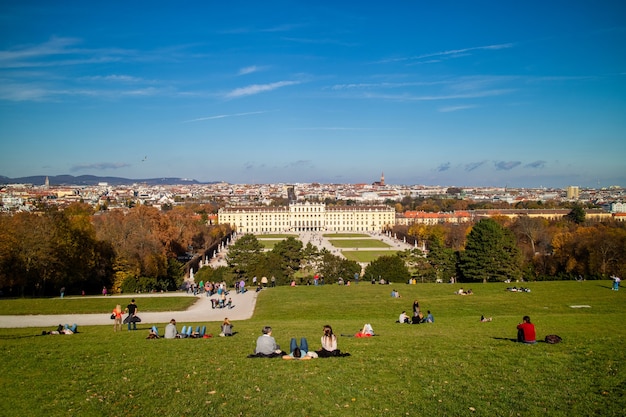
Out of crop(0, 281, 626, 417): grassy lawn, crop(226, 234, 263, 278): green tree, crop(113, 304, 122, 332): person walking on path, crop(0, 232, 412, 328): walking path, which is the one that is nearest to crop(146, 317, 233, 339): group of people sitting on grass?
crop(0, 281, 626, 417): grassy lawn

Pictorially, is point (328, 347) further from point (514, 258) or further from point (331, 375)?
point (514, 258)

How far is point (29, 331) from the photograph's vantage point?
44.1 feet

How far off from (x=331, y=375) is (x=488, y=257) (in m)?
24.5

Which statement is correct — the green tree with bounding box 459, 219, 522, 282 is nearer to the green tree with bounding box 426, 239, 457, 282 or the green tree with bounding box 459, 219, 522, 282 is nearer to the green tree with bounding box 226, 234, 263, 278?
the green tree with bounding box 426, 239, 457, 282

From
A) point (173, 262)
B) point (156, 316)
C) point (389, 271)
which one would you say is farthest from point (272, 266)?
point (156, 316)

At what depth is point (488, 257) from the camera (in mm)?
30094

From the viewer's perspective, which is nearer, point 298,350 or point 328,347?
point 298,350

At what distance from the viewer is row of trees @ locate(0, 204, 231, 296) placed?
78.6 feet

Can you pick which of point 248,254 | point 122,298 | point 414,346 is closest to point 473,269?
point 248,254

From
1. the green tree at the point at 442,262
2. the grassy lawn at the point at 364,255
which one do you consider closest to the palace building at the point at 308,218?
the grassy lawn at the point at 364,255

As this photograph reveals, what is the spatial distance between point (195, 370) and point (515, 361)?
5356mm

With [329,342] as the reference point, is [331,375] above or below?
below

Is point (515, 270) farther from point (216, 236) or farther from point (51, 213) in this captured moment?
point (216, 236)

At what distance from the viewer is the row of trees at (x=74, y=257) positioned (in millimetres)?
23953
